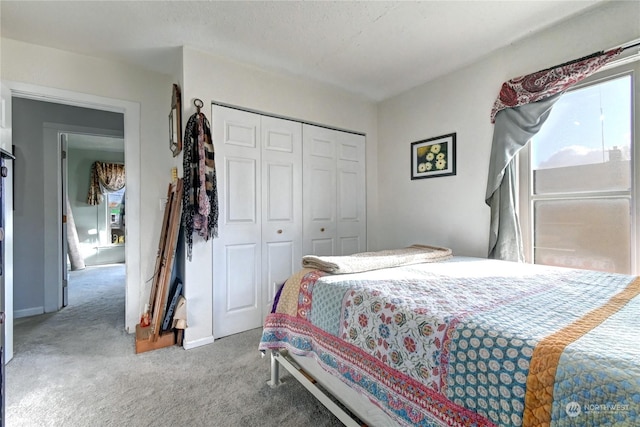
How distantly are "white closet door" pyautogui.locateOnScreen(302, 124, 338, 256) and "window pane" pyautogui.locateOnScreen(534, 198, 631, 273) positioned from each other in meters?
1.81

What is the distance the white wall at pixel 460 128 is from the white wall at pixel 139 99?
2.36 metres

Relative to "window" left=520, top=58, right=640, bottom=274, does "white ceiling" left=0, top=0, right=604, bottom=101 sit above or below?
above

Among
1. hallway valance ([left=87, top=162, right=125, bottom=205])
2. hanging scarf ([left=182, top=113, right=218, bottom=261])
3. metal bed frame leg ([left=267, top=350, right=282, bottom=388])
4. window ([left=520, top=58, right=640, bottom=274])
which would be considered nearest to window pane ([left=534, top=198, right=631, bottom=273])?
window ([left=520, top=58, right=640, bottom=274])

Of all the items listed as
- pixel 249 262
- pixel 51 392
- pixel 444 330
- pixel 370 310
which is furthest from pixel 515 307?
pixel 51 392

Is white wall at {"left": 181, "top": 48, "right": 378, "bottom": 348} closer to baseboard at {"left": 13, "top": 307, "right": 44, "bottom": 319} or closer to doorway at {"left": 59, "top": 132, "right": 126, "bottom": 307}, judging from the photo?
baseboard at {"left": 13, "top": 307, "right": 44, "bottom": 319}

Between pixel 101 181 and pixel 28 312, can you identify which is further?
pixel 101 181

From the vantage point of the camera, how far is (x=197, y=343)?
2236 mm

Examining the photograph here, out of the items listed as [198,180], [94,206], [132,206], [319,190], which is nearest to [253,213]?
[198,180]

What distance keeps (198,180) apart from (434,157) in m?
2.19

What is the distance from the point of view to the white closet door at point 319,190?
2.91 m

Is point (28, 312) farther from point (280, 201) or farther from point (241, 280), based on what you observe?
point (280, 201)

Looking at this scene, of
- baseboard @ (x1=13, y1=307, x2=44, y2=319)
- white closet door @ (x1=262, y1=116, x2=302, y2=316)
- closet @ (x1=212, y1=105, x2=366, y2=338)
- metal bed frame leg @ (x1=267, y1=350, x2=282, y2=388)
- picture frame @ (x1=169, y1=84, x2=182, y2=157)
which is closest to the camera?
metal bed frame leg @ (x1=267, y1=350, x2=282, y2=388)

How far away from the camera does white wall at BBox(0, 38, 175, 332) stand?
2.24 meters

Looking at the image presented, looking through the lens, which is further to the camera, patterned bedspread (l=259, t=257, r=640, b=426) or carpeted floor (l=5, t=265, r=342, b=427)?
carpeted floor (l=5, t=265, r=342, b=427)
